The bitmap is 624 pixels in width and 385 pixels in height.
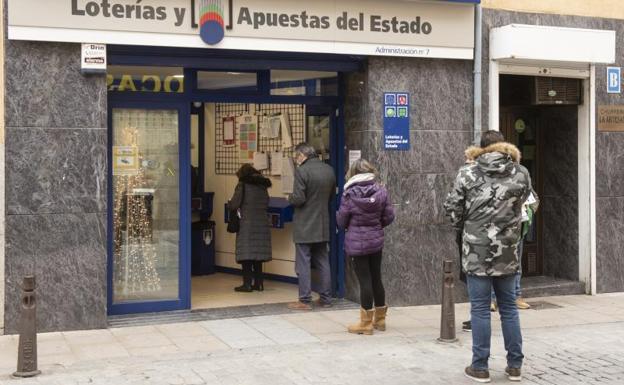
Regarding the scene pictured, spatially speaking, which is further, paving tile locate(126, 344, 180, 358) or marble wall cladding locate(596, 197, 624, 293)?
marble wall cladding locate(596, 197, 624, 293)

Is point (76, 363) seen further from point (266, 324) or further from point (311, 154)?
point (311, 154)

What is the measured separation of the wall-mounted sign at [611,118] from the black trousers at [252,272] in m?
4.58

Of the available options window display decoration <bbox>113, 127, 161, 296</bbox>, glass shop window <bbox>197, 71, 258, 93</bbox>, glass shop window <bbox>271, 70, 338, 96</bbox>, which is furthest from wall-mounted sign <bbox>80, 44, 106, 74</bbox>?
glass shop window <bbox>271, 70, 338, 96</bbox>

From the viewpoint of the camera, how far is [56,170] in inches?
327

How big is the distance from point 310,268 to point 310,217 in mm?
598

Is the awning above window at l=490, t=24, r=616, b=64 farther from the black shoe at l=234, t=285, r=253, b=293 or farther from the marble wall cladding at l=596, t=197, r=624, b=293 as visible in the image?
the black shoe at l=234, t=285, r=253, b=293

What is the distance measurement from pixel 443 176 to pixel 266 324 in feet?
9.06

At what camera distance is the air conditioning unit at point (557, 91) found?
1066 centimetres

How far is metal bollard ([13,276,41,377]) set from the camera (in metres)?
6.71

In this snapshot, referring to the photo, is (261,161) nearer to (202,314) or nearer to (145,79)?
(145,79)

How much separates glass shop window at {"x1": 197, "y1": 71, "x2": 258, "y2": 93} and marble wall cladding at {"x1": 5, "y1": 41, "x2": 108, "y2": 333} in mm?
1348

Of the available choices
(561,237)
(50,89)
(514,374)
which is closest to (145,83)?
(50,89)

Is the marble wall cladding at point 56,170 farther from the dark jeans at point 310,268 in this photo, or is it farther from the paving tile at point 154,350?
the dark jeans at point 310,268

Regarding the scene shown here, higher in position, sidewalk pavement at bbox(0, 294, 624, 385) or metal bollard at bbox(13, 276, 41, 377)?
metal bollard at bbox(13, 276, 41, 377)
